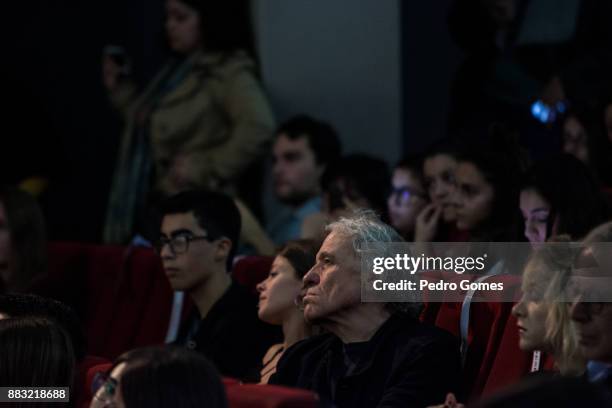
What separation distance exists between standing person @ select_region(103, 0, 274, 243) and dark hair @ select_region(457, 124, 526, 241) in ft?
6.15

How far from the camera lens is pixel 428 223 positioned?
5324 mm

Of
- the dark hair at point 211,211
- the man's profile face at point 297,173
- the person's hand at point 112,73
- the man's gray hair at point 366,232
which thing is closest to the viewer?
the man's gray hair at point 366,232

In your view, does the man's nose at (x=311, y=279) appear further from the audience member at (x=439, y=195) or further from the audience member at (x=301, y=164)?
the audience member at (x=301, y=164)

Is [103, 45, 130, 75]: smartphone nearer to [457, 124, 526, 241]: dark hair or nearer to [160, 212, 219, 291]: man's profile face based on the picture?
[160, 212, 219, 291]: man's profile face

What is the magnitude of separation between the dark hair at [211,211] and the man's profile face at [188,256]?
0.09 ft

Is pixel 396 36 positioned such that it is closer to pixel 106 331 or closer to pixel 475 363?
pixel 106 331

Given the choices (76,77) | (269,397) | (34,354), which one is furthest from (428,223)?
(76,77)

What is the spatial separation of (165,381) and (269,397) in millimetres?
276

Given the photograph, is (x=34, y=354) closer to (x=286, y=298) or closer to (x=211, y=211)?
(x=286, y=298)

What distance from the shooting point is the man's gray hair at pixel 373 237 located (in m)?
3.89

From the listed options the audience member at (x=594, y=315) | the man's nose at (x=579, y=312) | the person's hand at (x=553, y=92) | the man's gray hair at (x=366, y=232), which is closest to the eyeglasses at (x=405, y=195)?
the person's hand at (x=553, y=92)

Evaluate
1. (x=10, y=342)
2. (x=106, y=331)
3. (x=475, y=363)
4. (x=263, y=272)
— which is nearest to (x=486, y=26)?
(x=263, y=272)

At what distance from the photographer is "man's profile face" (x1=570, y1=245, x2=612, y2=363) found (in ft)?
10.5

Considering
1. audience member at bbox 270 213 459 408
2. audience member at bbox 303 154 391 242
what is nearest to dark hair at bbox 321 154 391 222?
audience member at bbox 303 154 391 242
